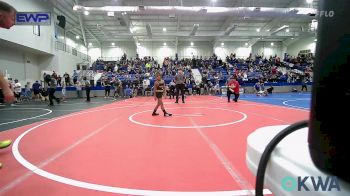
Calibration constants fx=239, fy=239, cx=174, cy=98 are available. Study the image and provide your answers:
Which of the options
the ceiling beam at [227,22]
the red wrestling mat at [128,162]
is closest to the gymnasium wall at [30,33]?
the red wrestling mat at [128,162]

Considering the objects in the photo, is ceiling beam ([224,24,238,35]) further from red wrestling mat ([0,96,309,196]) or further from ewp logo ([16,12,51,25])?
red wrestling mat ([0,96,309,196])

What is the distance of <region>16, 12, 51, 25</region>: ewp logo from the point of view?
40.8 feet

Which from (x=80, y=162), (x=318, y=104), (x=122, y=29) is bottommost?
(x=80, y=162)

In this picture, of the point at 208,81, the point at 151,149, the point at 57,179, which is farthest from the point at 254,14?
the point at 57,179

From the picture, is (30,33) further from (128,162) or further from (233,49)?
(233,49)

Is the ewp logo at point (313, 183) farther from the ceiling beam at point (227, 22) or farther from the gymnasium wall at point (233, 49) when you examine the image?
the gymnasium wall at point (233, 49)

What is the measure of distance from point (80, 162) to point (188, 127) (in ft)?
9.66

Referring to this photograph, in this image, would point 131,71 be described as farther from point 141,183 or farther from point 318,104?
point 318,104

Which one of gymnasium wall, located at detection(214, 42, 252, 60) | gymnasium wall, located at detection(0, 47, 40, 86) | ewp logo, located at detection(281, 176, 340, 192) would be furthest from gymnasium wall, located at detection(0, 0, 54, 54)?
gymnasium wall, located at detection(214, 42, 252, 60)

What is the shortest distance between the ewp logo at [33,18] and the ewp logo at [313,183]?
14.2 metres

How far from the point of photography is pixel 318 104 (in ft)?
1.77

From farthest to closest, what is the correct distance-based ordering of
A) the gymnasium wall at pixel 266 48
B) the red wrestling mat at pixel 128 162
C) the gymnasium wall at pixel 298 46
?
the gymnasium wall at pixel 266 48 → the gymnasium wall at pixel 298 46 → the red wrestling mat at pixel 128 162

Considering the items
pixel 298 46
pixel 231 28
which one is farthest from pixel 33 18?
pixel 298 46

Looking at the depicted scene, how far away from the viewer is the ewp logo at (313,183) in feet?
1.71
